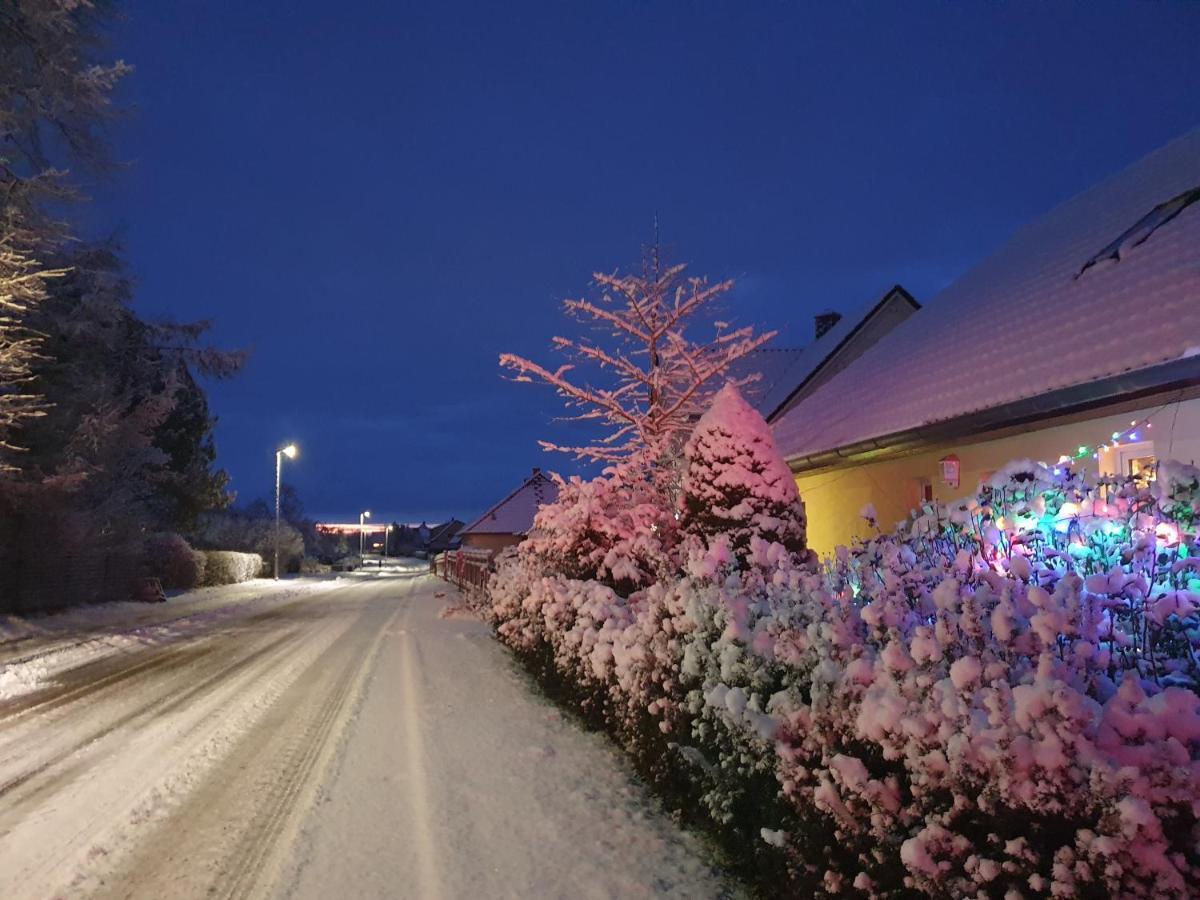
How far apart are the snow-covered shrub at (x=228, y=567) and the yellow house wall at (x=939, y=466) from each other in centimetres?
2803

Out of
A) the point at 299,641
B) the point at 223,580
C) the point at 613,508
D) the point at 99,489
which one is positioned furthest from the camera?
the point at 223,580

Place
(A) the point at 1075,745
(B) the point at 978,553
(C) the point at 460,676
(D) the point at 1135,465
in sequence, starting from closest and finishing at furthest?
(A) the point at 1075,745 < (B) the point at 978,553 < (D) the point at 1135,465 < (C) the point at 460,676

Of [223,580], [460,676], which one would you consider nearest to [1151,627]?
[460,676]

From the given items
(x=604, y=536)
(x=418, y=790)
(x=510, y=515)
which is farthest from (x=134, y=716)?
(x=510, y=515)

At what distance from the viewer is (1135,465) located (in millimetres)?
7910

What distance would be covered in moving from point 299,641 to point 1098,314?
13.4 m

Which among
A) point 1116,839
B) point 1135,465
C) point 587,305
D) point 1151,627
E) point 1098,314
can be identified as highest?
point 587,305

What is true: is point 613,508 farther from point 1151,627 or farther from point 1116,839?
point 1116,839

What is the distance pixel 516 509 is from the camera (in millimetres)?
49156

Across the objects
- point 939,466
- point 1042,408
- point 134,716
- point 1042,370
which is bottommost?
point 134,716

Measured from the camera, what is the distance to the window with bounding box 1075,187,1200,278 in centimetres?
963

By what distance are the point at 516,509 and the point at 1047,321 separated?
135 ft

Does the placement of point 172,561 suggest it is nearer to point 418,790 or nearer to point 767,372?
point 767,372

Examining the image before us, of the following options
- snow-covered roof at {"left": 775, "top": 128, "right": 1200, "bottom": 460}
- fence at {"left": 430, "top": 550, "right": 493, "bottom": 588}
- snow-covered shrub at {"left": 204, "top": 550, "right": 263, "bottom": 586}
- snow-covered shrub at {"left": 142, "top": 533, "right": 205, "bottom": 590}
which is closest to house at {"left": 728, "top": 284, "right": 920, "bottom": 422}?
snow-covered roof at {"left": 775, "top": 128, "right": 1200, "bottom": 460}
